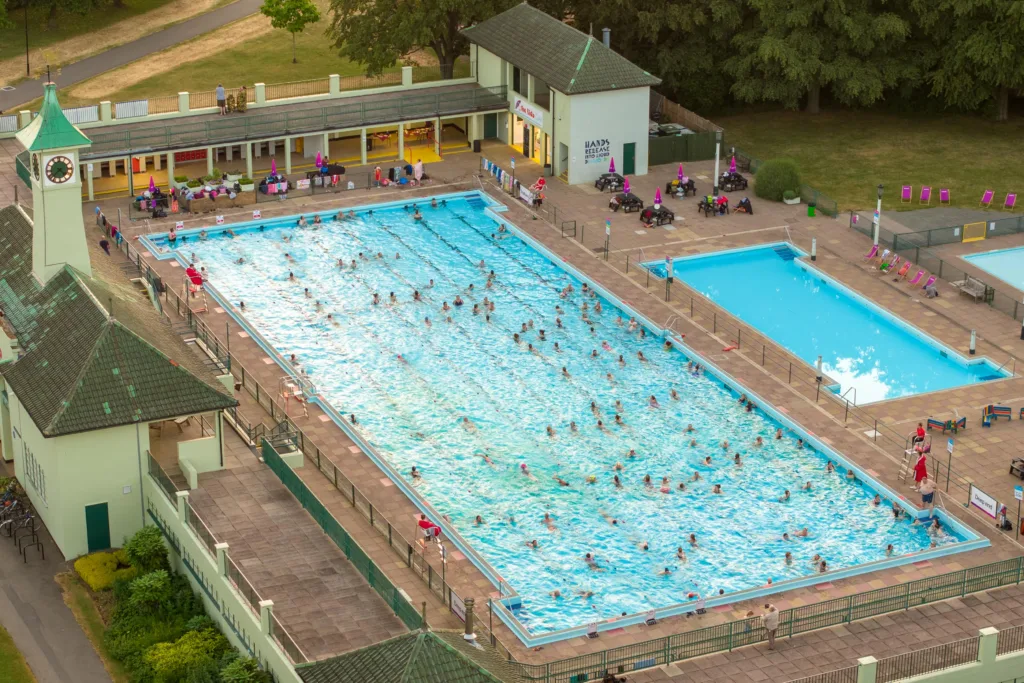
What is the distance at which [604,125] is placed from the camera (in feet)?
264

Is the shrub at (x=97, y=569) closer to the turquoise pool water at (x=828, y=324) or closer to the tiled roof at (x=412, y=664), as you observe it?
the tiled roof at (x=412, y=664)

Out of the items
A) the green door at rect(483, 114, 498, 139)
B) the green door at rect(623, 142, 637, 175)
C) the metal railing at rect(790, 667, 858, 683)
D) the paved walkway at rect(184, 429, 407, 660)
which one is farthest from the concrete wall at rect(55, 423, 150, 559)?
the green door at rect(483, 114, 498, 139)

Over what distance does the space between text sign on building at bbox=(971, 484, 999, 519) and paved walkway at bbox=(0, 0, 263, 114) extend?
5537 centimetres

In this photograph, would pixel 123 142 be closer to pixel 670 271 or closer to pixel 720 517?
pixel 670 271

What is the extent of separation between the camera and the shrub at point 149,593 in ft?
158

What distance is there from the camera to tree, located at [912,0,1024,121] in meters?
83.2

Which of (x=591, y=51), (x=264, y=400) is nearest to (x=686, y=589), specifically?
(x=264, y=400)

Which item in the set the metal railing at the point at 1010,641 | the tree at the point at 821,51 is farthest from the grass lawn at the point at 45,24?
the metal railing at the point at 1010,641

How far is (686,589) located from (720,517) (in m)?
4.30

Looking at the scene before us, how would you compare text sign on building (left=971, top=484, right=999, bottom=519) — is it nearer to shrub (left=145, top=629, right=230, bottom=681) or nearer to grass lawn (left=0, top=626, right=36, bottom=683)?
shrub (left=145, top=629, right=230, bottom=681)

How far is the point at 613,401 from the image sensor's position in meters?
61.8

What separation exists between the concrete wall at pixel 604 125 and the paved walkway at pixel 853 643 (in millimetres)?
36537

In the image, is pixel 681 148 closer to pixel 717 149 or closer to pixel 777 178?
pixel 717 149

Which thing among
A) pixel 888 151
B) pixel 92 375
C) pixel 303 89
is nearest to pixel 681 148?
pixel 888 151
